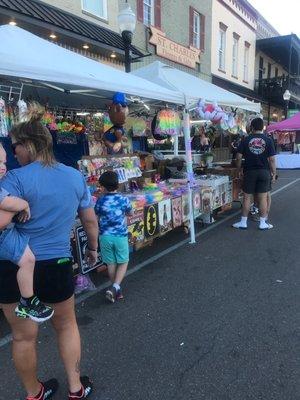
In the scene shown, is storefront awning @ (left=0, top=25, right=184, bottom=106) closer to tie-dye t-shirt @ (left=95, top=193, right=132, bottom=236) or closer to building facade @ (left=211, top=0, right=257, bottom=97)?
tie-dye t-shirt @ (left=95, top=193, right=132, bottom=236)

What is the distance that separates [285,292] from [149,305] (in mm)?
1537

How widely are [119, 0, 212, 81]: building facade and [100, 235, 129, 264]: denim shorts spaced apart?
7732mm

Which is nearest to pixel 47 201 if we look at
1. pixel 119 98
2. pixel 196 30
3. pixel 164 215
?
pixel 119 98

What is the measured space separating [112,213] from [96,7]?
806 centimetres

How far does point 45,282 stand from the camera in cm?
210

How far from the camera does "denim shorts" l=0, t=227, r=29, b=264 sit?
1956 millimetres

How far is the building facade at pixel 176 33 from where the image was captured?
39.3ft

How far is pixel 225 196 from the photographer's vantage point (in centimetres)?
799

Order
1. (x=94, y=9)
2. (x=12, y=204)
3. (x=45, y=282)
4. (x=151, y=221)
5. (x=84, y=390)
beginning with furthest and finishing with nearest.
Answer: (x=94, y=9), (x=151, y=221), (x=84, y=390), (x=45, y=282), (x=12, y=204)

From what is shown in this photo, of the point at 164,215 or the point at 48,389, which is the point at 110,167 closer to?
the point at 164,215

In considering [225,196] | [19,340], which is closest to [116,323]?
[19,340]

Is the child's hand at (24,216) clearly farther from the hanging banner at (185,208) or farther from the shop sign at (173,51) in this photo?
the shop sign at (173,51)

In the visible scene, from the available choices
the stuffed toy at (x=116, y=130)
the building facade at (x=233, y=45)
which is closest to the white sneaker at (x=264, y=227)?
the stuffed toy at (x=116, y=130)

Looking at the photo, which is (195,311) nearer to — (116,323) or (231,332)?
(231,332)
